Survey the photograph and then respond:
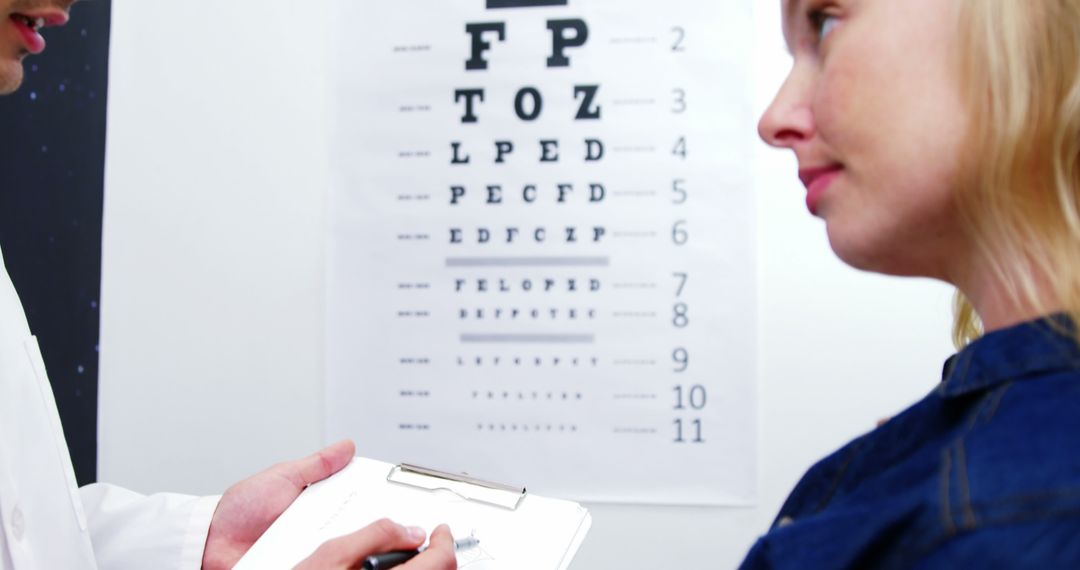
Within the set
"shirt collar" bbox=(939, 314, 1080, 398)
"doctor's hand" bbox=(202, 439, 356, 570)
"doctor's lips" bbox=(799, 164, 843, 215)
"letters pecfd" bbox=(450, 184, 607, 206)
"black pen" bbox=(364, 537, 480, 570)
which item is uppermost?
"letters pecfd" bbox=(450, 184, 607, 206)

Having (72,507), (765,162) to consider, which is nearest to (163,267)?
(72,507)

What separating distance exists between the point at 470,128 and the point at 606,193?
23 cm

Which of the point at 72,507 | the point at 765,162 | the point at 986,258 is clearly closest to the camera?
the point at 986,258

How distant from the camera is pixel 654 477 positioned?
3.53 ft

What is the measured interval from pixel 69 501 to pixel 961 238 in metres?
0.84

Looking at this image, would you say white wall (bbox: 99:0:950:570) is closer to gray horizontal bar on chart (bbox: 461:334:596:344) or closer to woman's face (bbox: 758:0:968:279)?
gray horizontal bar on chart (bbox: 461:334:596:344)

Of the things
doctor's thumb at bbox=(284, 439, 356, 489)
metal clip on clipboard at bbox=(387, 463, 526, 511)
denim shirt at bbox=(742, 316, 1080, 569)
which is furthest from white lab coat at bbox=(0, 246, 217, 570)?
denim shirt at bbox=(742, 316, 1080, 569)

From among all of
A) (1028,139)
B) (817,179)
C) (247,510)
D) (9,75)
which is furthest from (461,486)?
(9,75)

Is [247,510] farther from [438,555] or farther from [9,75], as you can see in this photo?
[9,75]

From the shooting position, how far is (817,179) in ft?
1.68

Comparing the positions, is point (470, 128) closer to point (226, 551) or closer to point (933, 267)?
point (226, 551)

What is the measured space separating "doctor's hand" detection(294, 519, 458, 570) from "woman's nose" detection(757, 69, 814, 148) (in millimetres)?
398

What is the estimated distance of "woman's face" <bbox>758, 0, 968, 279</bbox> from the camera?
442 millimetres

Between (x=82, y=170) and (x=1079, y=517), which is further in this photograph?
(x=82, y=170)
